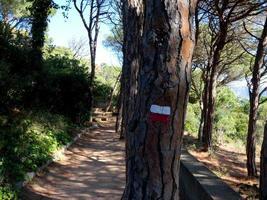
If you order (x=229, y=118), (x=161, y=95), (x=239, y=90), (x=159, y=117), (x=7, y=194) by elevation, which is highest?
(x=239, y=90)

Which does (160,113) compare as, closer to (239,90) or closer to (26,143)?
(26,143)

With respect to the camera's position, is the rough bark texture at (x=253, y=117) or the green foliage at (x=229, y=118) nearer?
the rough bark texture at (x=253, y=117)

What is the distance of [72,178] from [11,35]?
5.26 metres

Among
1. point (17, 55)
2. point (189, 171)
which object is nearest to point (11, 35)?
point (17, 55)

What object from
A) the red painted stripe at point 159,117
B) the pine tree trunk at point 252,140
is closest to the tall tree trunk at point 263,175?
the red painted stripe at point 159,117

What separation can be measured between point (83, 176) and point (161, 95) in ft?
25.4

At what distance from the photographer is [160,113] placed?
2949 mm

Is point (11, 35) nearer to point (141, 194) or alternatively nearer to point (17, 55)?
point (17, 55)

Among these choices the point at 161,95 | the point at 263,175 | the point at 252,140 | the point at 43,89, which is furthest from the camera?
the point at 43,89

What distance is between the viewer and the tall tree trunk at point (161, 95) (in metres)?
2.94

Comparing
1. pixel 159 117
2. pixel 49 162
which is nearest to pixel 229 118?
pixel 49 162

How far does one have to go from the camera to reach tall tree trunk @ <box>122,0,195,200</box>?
116 inches

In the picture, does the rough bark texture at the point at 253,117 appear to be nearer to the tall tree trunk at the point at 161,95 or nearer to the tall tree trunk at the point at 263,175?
the tall tree trunk at the point at 263,175

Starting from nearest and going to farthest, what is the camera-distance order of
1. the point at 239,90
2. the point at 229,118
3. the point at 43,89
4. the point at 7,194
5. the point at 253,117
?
1. the point at 7,194
2. the point at 253,117
3. the point at 43,89
4. the point at 229,118
5. the point at 239,90
